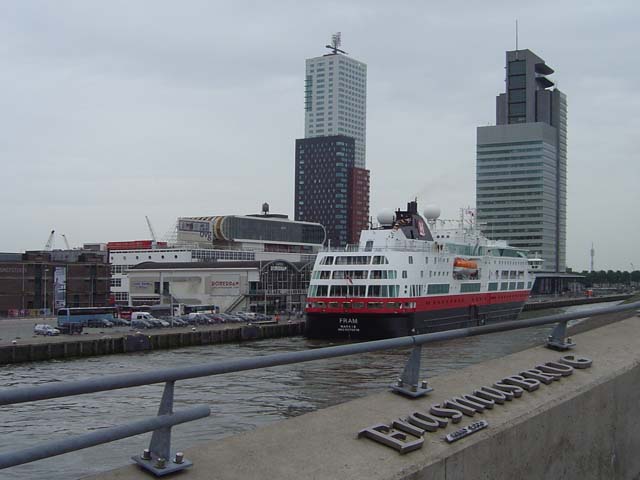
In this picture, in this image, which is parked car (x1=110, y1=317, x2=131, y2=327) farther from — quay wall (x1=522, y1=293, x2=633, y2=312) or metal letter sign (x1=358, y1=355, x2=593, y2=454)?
quay wall (x1=522, y1=293, x2=633, y2=312)

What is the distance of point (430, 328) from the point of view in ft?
153

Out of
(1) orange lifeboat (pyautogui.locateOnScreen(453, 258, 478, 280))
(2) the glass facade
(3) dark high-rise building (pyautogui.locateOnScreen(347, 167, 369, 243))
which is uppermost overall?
(3) dark high-rise building (pyautogui.locateOnScreen(347, 167, 369, 243))

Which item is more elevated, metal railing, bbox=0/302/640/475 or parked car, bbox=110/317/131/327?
metal railing, bbox=0/302/640/475

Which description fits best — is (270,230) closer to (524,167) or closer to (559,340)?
(524,167)

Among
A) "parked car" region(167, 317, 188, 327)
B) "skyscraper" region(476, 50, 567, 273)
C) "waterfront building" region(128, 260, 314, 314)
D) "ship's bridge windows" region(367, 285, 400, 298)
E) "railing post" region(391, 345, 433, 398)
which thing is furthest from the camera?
"skyscraper" region(476, 50, 567, 273)

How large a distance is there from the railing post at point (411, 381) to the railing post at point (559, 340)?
2.28 meters

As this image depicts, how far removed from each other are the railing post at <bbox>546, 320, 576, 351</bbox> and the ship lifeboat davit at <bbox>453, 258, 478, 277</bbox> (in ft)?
145

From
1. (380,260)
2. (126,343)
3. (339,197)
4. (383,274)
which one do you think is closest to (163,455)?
(383,274)

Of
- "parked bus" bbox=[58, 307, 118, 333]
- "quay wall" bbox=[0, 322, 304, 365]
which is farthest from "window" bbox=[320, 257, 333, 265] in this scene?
"parked bus" bbox=[58, 307, 118, 333]

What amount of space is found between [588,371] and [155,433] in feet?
13.6

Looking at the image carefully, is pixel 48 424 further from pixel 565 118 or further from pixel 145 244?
pixel 565 118

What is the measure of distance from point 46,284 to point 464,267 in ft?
137

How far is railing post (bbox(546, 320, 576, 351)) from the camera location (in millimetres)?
6801

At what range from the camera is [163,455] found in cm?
347
